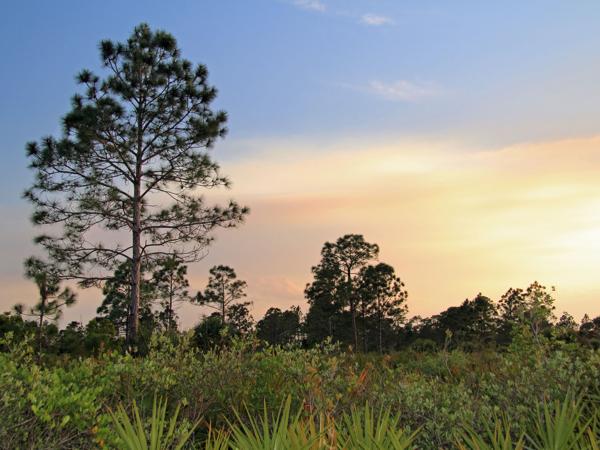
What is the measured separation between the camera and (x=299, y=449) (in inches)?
59.1

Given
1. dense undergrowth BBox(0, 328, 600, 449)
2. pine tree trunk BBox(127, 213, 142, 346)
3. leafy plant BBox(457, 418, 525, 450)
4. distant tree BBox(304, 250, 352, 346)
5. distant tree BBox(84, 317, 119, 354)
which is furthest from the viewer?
distant tree BBox(304, 250, 352, 346)

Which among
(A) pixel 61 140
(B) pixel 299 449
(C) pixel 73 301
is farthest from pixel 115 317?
(B) pixel 299 449

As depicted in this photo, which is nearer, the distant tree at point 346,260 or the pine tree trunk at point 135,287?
the pine tree trunk at point 135,287

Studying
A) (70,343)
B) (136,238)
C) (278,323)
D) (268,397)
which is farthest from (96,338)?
(278,323)

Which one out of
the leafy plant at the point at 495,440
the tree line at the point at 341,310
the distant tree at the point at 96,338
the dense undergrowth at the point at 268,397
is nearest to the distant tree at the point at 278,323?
the tree line at the point at 341,310

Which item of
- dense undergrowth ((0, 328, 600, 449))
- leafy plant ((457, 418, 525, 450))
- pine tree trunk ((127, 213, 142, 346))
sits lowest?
dense undergrowth ((0, 328, 600, 449))

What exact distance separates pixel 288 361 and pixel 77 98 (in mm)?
18582

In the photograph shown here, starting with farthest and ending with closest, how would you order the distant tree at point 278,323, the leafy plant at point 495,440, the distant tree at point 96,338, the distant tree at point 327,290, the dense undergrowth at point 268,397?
the distant tree at point 278,323
the distant tree at point 327,290
the distant tree at point 96,338
the dense undergrowth at point 268,397
the leafy plant at point 495,440

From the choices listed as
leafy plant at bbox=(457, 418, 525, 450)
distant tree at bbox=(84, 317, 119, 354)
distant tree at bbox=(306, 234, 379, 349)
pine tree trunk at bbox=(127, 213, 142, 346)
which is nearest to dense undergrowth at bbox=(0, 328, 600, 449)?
leafy plant at bbox=(457, 418, 525, 450)

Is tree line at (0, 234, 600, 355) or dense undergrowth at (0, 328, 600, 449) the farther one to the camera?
tree line at (0, 234, 600, 355)

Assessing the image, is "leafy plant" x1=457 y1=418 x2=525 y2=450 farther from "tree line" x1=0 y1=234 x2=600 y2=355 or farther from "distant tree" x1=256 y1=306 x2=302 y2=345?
"distant tree" x1=256 y1=306 x2=302 y2=345

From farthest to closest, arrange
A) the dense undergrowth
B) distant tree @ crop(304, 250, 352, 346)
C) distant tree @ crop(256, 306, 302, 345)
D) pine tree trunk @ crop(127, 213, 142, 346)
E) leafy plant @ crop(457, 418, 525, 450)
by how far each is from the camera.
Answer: distant tree @ crop(256, 306, 302, 345)
distant tree @ crop(304, 250, 352, 346)
pine tree trunk @ crop(127, 213, 142, 346)
the dense undergrowth
leafy plant @ crop(457, 418, 525, 450)

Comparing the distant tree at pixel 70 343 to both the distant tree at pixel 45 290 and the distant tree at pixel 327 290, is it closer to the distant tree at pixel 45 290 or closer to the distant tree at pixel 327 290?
the distant tree at pixel 45 290

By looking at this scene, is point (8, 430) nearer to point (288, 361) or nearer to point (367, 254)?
point (288, 361)
